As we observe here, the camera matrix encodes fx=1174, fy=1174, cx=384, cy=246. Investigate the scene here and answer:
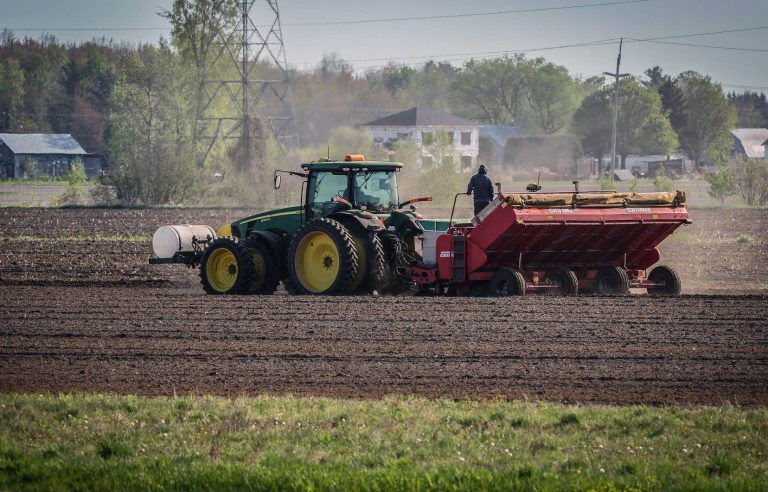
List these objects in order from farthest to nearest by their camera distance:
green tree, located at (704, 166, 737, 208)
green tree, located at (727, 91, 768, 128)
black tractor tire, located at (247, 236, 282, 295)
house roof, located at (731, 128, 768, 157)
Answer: green tree, located at (727, 91, 768, 128) → house roof, located at (731, 128, 768, 157) → green tree, located at (704, 166, 737, 208) → black tractor tire, located at (247, 236, 282, 295)

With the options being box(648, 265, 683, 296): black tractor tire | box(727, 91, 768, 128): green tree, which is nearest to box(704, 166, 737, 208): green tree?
box(648, 265, 683, 296): black tractor tire

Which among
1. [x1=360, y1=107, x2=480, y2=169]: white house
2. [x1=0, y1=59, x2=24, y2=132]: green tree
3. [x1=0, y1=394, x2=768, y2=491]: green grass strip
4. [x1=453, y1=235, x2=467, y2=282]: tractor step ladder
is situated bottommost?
[x1=0, y1=394, x2=768, y2=491]: green grass strip

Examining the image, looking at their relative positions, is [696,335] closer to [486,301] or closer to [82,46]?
[486,301]

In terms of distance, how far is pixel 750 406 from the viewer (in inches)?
413

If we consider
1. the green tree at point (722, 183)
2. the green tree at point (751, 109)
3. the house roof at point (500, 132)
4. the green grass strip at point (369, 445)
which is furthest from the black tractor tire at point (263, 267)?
the green tree at point (751, 109)

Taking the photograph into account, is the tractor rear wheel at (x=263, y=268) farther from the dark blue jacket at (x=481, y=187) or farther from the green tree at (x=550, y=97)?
the green tree at (x=550, y=97)

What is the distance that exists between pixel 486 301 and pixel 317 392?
20.5 feet

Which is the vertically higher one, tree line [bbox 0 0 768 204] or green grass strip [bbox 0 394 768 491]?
tree line [bbox 0 0 768 204]

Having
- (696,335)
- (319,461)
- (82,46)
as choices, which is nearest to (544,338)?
(696,335)

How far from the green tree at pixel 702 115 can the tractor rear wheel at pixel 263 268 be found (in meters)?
83.2

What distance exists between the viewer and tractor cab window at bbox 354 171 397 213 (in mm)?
18969

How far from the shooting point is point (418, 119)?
87062mm

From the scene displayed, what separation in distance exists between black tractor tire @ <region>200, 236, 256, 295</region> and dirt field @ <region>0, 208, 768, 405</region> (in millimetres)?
531

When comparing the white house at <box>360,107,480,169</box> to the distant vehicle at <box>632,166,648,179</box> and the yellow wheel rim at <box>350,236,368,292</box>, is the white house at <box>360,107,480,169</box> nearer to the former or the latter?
the distant vehicle at <box>632,166,648,179</box>
